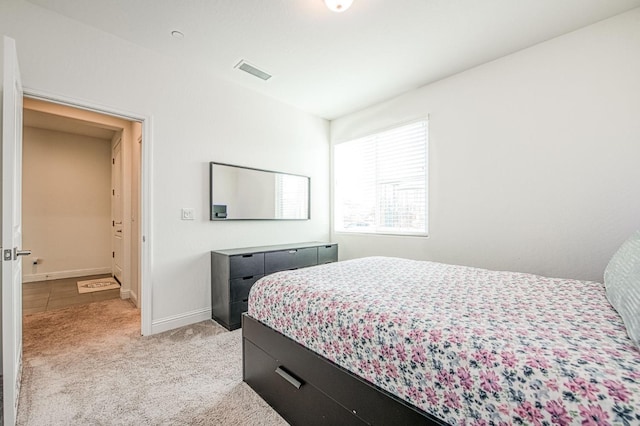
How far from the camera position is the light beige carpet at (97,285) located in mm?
4194

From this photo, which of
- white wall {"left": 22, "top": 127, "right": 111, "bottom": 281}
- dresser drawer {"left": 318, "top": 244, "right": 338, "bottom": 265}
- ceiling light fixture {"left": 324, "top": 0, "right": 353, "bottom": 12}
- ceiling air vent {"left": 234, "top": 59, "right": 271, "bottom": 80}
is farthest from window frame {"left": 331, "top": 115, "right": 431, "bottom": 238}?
white wall {"left": 22, "top": 127, "right": 111, "bottom": 281}

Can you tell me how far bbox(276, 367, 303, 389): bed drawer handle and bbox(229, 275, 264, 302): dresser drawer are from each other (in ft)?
4.40

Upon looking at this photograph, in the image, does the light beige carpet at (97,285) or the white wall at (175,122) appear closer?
the white wall at (175,122)

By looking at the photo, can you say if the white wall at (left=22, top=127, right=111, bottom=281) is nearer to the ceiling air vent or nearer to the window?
the ceiling air vent

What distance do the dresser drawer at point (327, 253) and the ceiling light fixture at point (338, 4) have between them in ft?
8.28

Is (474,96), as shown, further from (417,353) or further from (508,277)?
(417,353)

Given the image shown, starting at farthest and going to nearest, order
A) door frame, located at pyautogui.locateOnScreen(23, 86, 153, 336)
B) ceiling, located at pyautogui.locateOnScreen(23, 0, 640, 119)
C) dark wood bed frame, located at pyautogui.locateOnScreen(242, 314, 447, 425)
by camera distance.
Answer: door frame, located at pyautogui.locateOnScreen(23, 86, 153, 336), ceiling, located at pyautogui.locateOnScreen(23, 0, 640, 119), dark wood bed frame, located at pyautogui.locateOnScreen(242, 314, 447, 425)

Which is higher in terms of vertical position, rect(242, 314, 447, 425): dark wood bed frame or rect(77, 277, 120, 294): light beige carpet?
rect(242, 314, 447, 425): dark wood bed frame

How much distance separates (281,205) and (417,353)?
9.60 feet

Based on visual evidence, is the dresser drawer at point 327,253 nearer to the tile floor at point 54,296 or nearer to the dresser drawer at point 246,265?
the dresser drawer at point 246,265

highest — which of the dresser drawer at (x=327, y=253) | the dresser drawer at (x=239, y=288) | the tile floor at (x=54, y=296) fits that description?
the dresser drawer at (x=327, y=253)

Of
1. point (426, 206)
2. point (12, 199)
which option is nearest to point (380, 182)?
point (426, 206)

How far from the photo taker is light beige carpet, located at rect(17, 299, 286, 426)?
61.9 inches

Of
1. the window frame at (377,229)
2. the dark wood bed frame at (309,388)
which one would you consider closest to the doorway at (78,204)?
the window frame at (377,229)
